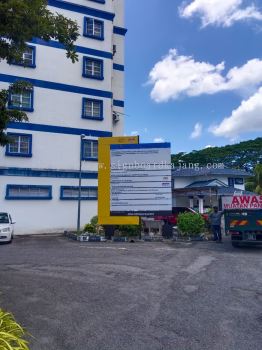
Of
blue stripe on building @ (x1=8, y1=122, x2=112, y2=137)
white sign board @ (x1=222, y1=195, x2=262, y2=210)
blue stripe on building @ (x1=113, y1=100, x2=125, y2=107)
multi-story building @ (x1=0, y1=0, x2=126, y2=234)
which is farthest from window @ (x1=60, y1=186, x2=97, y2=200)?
white sign board @ (x1=222, y1=195, x2=262, y2=210)

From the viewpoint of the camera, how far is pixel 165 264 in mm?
11742

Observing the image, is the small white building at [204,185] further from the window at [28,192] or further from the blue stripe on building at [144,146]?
the blue stripe on building at [144,146]

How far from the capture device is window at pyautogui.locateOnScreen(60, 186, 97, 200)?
77.4 feet

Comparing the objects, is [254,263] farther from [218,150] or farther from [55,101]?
[218,150]

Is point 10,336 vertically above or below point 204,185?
below

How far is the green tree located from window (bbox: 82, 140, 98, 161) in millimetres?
17284

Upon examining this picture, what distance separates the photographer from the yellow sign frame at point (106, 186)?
18297 millimetres

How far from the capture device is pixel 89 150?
25000mm

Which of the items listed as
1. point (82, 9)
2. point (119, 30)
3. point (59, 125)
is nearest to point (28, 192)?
point (59, 125)

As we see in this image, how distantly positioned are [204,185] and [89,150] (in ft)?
59.1

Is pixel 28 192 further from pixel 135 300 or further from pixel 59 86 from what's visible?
pixel 135 300

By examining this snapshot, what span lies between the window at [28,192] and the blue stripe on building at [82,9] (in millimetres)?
12282

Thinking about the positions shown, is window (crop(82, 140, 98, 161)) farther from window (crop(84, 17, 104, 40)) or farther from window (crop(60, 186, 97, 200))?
window (crop(84, 17, 104, 40))

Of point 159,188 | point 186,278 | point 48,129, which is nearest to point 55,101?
point 48,129
